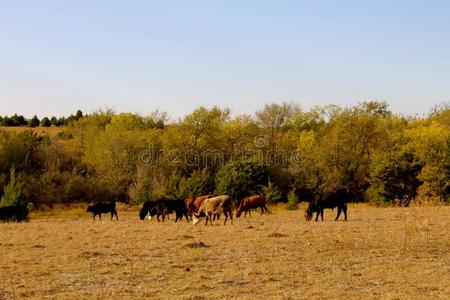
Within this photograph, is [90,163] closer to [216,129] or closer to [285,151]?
[216,129]

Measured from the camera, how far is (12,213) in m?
35.2

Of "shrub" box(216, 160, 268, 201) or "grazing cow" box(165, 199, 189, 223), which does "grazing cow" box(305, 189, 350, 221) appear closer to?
"grazing cow" box(165, 199, 189, 223)

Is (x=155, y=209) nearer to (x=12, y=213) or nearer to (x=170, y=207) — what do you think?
(x=170, y=207)

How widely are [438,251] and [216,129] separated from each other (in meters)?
53.2

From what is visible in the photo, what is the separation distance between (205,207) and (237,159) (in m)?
34.6

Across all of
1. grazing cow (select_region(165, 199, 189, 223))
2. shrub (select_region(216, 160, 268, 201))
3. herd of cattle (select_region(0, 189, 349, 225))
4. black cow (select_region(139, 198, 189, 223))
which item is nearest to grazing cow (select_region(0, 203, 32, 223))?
herd of cattle (select_region(0, 189, 349, 225))

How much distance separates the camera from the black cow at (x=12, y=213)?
114ft

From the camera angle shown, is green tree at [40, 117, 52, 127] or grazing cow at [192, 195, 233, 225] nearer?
grazing cow at [192, 195, 233, 225]

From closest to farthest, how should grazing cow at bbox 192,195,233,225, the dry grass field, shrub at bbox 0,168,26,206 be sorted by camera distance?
the dry grass field → grazing cow at bbox 192,195,233,225 → shrub at bbox 0,168,26,206

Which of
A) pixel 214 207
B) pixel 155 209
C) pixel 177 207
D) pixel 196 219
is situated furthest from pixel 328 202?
pixel 155 209

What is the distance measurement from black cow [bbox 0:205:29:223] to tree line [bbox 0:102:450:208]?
13887mm

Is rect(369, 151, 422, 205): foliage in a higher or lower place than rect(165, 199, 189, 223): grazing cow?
higher

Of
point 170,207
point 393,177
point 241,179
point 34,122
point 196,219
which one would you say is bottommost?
point 196,219

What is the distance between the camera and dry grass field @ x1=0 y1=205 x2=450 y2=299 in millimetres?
11469
